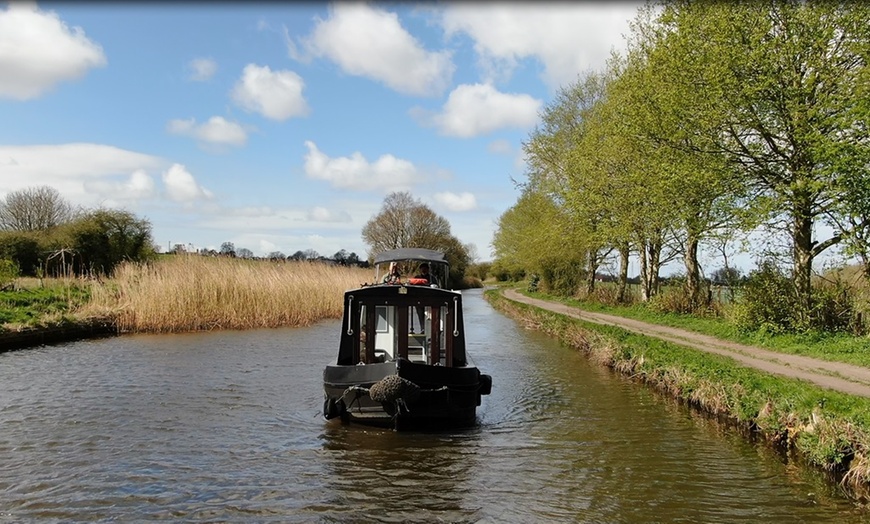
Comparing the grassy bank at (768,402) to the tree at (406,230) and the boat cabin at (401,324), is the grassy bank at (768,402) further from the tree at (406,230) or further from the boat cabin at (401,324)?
the tree at (406,230)

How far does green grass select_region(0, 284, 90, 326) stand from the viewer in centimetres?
1754

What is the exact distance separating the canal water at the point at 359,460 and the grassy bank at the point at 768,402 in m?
0.26

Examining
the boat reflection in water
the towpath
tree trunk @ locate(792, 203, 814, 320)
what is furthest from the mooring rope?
tree trunk @ locate(792, 203, 814, 320)

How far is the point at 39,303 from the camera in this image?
1992 cm

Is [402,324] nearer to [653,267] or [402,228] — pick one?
[653,267]

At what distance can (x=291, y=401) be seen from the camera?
1123 centimetres

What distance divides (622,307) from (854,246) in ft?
41.8

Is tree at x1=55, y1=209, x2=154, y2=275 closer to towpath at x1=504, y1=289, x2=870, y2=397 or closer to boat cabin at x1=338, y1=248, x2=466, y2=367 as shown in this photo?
boat cabin at x1=338, y1=248, x2=466, y2=367

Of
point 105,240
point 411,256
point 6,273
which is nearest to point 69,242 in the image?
point 105,240

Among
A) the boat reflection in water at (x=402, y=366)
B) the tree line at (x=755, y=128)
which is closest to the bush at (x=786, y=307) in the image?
the tree line at (x=755, y=128)

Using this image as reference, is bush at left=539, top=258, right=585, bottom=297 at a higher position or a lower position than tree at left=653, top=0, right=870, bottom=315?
Result: lower

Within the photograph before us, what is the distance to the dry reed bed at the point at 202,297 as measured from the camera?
67.2 ft

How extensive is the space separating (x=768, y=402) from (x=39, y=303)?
2038 cm

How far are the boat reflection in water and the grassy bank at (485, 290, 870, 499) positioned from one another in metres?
3.47
